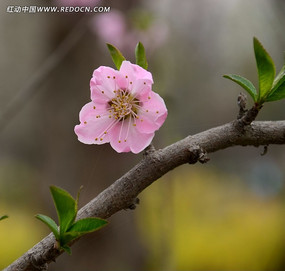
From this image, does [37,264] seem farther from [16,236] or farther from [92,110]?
[16,236]

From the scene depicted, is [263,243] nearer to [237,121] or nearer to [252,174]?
[252,174]

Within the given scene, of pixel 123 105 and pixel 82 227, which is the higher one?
pixel 123 105

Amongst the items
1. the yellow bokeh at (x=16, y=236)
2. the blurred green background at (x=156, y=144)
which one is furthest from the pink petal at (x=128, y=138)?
the yellow bokeh at (x=16, y=236)

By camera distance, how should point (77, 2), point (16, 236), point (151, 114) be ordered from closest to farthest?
point (151, 114)
point (77, 2)
point (16, 236)

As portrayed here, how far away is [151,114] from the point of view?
1.77 feet

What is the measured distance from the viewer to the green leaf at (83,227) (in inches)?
16.3

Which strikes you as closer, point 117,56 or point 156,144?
point 117,56

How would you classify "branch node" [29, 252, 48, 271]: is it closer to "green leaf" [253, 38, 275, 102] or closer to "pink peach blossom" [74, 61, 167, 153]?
"pink peach blossom" [74, 61, 167, 153]

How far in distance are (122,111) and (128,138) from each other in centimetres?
5

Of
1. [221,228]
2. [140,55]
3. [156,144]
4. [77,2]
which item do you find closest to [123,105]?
[140,55]

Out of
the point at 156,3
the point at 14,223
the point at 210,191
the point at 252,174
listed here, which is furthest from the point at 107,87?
the point at 252,174

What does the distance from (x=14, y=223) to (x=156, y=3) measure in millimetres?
2685

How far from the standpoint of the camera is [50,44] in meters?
2.50

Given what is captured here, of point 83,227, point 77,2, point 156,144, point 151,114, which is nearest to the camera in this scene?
point 83,227
